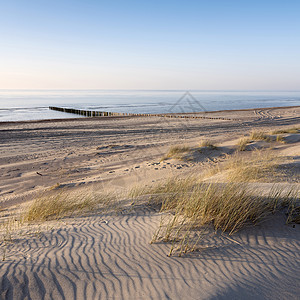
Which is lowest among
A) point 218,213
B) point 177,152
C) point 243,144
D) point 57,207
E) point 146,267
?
point 177,152

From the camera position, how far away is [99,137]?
1711 cm

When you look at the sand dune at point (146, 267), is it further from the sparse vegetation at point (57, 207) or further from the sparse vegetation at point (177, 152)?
the sparse vegetation at point (177, 152)

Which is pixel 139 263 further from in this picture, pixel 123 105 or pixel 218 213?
pixel 123 105

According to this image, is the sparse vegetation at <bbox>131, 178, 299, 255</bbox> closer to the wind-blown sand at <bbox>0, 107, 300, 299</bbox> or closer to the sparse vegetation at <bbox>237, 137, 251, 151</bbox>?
the wind-blown sand at <bbox>0, 107, 300, 299</bbox>

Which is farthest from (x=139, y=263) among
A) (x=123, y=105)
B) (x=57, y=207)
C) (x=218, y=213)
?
(x=123, y=105)

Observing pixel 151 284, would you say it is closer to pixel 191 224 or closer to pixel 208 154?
pixel 191 224

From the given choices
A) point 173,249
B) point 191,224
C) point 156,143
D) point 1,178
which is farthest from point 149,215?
point 156,143

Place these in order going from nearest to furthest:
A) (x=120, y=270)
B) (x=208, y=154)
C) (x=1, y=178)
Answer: (x=120, y=270) < (x=1, y=178) < (x=208, y=154)

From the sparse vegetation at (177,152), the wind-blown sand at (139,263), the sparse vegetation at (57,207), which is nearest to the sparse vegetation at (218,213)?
the wind-blown sand at (139,263)

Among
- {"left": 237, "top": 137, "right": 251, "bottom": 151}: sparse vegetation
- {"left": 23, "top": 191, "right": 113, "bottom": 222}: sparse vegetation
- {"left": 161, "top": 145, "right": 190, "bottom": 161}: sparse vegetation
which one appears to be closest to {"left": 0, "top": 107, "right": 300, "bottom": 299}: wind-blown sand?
{"left": 23, "top": 191, "right": 113, "bottom": 222}: sparse vegetation

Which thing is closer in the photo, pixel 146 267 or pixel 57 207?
pixel 146 267

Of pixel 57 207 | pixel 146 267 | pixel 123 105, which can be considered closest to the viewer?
pixel 146 267

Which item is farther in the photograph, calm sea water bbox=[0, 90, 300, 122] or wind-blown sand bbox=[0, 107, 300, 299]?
calm sea water bbox=[0, 90, 300, 122]

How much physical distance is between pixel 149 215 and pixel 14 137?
1503 centimetres
